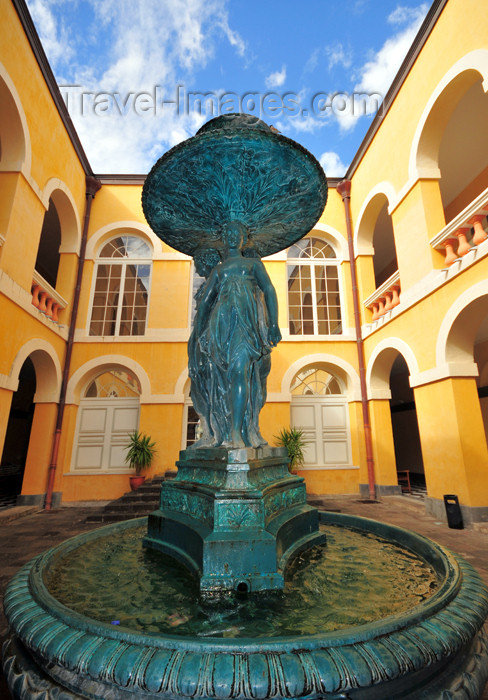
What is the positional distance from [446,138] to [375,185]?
5.24ft

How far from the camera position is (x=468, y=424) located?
5.57 metres

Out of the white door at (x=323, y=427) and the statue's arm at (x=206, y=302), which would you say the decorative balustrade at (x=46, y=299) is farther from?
the white door at (x=323, y=427)

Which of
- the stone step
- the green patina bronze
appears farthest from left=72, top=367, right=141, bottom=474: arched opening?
the green patina bronze

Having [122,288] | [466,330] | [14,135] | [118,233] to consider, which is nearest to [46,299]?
[122,288]

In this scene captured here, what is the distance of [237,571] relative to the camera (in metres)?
1.65

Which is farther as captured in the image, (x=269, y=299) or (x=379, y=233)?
(x=379, y=233)

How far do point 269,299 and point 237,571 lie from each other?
5.62ft

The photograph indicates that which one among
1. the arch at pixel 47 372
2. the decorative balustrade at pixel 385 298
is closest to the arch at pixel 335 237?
the decorative balustrade at pixel 385 298

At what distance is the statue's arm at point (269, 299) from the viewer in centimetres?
262

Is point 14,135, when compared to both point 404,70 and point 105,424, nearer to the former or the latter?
point 105,424

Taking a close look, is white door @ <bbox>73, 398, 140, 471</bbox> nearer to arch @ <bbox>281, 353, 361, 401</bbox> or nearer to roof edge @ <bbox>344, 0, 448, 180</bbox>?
arch @ <bbox>281, 353, 361, 401</bbox>

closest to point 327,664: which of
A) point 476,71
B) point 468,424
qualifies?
point 468,424

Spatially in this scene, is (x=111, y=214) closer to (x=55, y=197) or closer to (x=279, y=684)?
(x=55, y=197)

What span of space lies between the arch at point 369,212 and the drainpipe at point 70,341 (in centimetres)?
726
